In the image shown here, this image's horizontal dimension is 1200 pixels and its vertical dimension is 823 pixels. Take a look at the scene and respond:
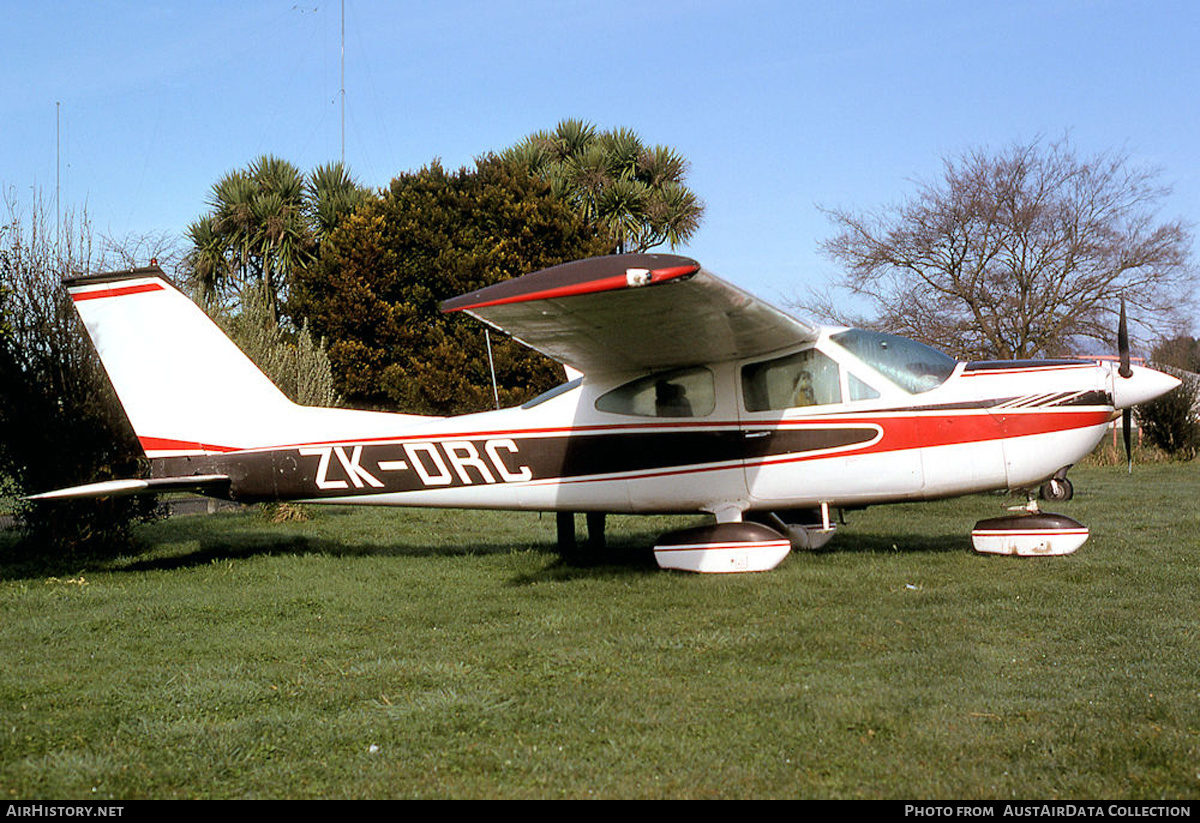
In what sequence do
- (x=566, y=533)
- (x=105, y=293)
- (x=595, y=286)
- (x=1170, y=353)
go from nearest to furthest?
(x=595, y=286)
(x=105, y=293)
(x=566, y=533)
(x=1170, y=353)

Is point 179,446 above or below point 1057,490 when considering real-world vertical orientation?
above

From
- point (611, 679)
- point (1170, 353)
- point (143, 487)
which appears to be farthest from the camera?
point (1170, 353)

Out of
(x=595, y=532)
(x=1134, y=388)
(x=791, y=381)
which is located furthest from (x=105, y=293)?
(x=1134, y=388)

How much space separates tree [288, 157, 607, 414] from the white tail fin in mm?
14206

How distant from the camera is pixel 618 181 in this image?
28562mm

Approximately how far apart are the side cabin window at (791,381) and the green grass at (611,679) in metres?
1.49

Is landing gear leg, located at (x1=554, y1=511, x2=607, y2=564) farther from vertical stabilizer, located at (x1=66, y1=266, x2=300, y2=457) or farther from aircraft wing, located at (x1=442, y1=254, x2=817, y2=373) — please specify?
vertical stabilizer, located at (x1=66, y1=266, x2=300, y2=457)

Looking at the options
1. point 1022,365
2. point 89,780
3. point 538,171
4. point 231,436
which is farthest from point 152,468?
point 538,171

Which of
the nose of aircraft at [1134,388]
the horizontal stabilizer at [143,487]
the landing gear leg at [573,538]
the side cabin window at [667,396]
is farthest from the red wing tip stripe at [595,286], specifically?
the nose of aircraft at [1134,388]

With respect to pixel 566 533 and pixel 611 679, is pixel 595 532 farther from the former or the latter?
pixel 611 679

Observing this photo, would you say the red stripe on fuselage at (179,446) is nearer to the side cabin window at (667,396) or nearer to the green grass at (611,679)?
the green grass at (611,679)

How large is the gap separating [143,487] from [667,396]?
484 centimetres

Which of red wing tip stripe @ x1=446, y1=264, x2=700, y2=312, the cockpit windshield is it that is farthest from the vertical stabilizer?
the cockpit windshield

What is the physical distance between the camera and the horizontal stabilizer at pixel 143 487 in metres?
8.27
